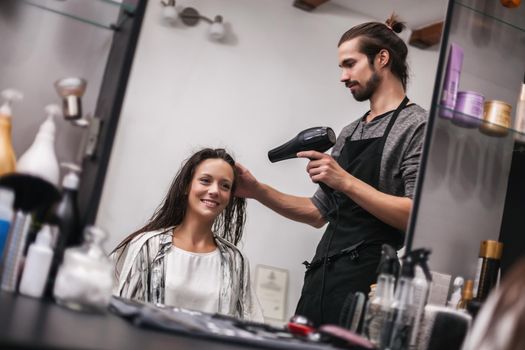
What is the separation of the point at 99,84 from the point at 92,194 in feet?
0.86

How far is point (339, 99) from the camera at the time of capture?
6.81 ft

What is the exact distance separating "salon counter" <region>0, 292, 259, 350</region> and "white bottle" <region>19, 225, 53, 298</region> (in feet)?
0.10

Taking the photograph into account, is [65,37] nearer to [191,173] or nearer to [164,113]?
[164,113]

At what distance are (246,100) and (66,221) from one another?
2.74 feet

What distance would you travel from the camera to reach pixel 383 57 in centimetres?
208

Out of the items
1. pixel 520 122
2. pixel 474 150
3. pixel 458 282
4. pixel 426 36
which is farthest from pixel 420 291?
pixel 426 36

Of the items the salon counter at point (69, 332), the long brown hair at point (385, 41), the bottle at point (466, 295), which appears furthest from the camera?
the long brown hair at point (385, 41)

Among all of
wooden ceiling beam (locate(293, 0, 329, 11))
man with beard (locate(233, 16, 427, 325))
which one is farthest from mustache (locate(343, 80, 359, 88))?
wooden ceiling beam (locate(293, 0, 329, 11))

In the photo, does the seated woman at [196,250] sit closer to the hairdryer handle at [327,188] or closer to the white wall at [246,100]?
the white wall at [246,100]

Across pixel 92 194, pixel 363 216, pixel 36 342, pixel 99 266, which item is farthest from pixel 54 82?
pixel 363 216

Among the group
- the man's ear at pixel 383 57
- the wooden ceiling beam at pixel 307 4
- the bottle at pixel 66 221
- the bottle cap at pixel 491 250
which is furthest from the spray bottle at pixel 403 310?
the wooden ceiling beam at pixel 307 4

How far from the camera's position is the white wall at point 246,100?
1.84m

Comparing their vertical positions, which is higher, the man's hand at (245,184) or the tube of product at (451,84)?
Answer: the tube of product at (451,84)

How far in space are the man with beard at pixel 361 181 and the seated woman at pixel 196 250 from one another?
0.32 ft
